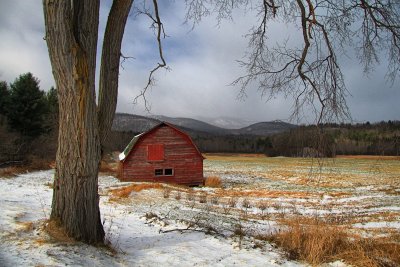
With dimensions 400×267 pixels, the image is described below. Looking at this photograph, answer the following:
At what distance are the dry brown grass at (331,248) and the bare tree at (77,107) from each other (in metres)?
3.25

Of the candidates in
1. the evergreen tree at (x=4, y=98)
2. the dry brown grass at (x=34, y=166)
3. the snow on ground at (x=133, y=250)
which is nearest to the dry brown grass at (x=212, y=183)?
the dry brown grass at (x=34, y=166)

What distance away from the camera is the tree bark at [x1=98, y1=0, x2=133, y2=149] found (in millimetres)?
5809

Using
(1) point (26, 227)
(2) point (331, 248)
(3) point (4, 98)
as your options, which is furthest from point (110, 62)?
(3) point (4, 98)

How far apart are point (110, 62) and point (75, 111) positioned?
1043mm

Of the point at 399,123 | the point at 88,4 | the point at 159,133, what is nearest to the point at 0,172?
the point at 159,133

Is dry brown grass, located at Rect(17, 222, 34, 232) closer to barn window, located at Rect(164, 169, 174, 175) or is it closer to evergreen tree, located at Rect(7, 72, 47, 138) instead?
barn window, located at Rect(164, 169, 174, 175)

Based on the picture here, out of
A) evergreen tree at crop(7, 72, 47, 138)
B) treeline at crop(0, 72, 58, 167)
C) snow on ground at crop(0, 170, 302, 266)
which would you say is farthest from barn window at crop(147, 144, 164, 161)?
snow on ground at crop(0, 170, 302, 266)

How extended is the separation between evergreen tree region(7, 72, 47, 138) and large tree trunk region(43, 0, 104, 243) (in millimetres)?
39572

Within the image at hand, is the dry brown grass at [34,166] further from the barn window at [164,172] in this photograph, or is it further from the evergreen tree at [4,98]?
the barn window at [164,172]

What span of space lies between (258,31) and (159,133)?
23.5m

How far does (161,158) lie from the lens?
1209 inches

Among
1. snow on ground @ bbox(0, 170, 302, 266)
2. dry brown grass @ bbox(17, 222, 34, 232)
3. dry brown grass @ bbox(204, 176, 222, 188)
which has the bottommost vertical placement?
dry brown grass @ bbox(204, 176, 222, 188)

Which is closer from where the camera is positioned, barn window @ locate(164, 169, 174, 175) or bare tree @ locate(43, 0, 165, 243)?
bare tree @ locate(43, 0, 165, 243)

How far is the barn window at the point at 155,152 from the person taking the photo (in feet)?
101
